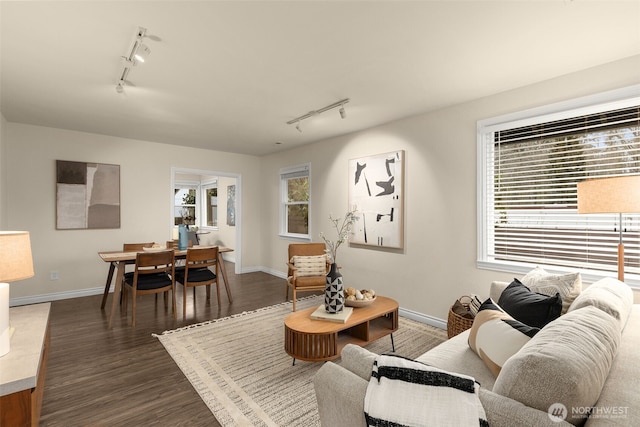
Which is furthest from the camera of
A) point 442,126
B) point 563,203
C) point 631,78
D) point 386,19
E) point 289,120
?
point 289,120

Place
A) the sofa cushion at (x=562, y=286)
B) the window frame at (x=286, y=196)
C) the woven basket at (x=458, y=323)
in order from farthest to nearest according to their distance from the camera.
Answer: the window frame at (x=286, y=196)
the woven basket at (x=458, y=323)
the sofa cushion at (x=562, y=286)

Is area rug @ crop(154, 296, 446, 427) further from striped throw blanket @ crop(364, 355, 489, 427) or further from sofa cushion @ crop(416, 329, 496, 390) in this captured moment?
striped throw blanket @ crop(364, 355, 489, 427)

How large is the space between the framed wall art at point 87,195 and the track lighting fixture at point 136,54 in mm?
2729

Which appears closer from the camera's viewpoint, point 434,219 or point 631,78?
point 631,78

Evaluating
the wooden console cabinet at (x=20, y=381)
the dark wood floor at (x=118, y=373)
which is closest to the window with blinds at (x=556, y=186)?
the dark wood floor at (x=118, y=373)

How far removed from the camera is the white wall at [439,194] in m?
2.77

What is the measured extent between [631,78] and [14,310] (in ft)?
16.8

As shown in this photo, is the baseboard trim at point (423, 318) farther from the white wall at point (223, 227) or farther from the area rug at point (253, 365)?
the white wall at point (223, 227)

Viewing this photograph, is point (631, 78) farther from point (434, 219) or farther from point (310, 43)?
point (310, 43)

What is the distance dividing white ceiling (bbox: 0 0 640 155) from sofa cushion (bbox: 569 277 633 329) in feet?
5.36

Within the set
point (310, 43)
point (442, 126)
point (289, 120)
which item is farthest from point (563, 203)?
point (289, 120)

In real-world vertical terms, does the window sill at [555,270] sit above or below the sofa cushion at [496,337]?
above

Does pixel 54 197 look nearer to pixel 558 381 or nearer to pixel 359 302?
pixel 359 302

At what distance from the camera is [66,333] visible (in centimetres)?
328
